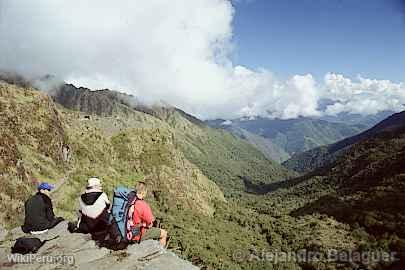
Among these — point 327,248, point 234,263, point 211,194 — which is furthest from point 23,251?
point 211,194

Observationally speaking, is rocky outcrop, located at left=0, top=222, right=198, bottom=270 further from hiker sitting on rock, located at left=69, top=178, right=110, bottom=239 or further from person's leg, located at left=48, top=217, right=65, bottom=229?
person's leg, located at left=48, top=217, right=65, bottom=229

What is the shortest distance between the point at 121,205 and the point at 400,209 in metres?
131

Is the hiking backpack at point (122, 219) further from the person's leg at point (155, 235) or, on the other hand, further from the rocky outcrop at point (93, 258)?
the person's leg at point (155, 235)

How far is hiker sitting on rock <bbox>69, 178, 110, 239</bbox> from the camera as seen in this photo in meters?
16.0

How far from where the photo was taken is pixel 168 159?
118812 mm

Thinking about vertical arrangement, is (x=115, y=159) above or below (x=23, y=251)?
above

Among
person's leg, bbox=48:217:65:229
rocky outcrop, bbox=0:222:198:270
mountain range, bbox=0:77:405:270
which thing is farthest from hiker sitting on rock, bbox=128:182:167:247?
mountain range, bbox=0:77:405:270

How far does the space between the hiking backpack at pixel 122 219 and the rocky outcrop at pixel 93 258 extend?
431mm

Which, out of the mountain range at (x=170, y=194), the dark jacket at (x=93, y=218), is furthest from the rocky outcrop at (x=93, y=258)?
the mountain range at (x=170, y=194)

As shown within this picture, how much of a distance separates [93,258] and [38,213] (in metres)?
4.01

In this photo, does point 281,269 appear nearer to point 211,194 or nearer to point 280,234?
point 280,234

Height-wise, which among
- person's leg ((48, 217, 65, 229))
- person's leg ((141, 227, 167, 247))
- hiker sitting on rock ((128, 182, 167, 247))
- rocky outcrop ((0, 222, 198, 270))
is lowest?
rocky outcrop ((0, 222, 198, 270))

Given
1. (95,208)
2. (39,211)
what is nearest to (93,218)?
(95,208)

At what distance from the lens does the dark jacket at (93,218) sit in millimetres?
15984
